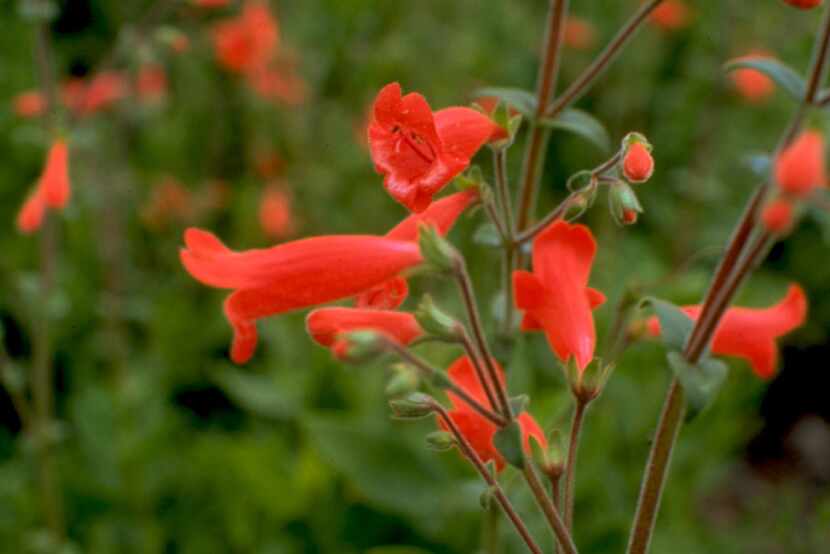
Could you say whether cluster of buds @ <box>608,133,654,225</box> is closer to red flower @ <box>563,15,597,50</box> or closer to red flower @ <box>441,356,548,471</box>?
red flower @ <box>441,356,548,471</box>

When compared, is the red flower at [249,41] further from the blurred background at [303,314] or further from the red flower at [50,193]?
the red flower at [50,193]

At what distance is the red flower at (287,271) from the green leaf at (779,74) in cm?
46

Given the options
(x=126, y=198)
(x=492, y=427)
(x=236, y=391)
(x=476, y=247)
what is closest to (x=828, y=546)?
(x=476, y=247)

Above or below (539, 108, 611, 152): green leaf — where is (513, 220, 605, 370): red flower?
below

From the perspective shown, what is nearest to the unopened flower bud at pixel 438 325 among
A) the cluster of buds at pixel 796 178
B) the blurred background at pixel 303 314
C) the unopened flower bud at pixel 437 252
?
the unopened flower bud at pixel 437 252

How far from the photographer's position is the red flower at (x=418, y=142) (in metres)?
1.04

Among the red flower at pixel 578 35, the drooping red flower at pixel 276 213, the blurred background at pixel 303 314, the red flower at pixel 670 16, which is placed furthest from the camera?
the red flower at pixel 578 35

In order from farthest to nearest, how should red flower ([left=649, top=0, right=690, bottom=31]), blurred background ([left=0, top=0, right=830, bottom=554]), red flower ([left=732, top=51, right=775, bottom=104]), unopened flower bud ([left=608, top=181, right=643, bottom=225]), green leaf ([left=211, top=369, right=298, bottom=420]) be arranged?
red flower ([left=649, top=0, right=690, bottom=31]) < red flower ([left=732, top=51, right=775, bottom=104]) < green leaf ([left=211, top=369, right=298, bottom=420]) < blurred background ([left=0, top=0, right=830, bottom=554]) < unopened flower bud ([left=608, top=181, right=643, bottom=225])

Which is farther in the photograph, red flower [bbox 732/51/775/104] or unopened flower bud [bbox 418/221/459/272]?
red flower [bbox 732/51/775/104]

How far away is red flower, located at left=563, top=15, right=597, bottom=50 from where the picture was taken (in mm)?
4168

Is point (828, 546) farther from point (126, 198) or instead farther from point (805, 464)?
point (126, 198)

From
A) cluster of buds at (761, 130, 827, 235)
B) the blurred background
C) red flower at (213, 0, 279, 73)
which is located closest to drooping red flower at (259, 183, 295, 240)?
the blurred background

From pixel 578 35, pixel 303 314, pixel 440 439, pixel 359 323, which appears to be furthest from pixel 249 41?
pixel 440 439

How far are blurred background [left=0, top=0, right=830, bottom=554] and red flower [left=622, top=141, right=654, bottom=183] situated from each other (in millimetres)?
389
